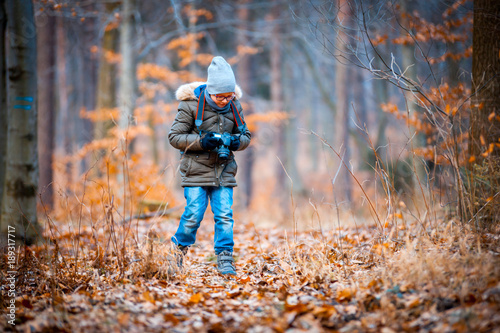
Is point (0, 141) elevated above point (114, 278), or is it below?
above

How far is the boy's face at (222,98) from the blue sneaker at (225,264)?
5.01 feet

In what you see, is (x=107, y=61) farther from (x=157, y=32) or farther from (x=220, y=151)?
(x=220, y=151)

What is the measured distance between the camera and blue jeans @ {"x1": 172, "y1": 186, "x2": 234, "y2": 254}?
373cm

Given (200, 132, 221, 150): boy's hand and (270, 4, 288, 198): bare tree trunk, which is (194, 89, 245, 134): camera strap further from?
(270, 4, 288, 198): bare tree trunk

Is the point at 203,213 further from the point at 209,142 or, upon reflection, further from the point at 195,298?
the point at 195,298

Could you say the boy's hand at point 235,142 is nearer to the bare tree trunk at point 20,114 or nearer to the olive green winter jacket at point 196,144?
the olive green winter jacket at point 196,144

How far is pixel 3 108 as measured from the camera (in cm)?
548

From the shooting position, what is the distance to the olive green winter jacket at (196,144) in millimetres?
3699

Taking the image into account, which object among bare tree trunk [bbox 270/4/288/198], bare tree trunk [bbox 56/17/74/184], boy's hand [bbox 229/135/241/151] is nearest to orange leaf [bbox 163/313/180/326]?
boy's hand [bbox 229/135/241/151]

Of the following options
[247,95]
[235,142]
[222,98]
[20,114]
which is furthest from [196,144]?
[247,95]

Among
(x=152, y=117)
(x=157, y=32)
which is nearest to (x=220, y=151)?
(x=152, y=117)

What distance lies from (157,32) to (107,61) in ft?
7.98

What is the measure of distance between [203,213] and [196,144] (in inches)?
28.4

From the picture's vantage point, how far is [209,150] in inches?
144
